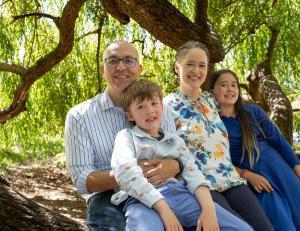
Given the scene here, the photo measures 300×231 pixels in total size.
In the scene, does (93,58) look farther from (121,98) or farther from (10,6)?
(121,98)

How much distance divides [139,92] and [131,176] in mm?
375

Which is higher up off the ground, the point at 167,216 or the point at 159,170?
the point at 159,170

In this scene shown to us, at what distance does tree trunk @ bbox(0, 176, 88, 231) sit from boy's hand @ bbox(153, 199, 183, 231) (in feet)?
1.44

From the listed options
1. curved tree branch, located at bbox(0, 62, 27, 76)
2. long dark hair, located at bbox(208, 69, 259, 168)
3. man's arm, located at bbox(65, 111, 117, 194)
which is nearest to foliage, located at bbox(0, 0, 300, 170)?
curved tree branch, located at bbox(0, 62, 27, 76)

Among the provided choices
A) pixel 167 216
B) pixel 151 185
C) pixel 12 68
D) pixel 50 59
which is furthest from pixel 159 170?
pixel 12 68

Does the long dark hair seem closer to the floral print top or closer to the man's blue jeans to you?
the floral print top

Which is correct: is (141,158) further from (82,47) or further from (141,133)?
(82,47)

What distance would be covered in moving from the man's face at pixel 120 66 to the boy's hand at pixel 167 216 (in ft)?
2.22

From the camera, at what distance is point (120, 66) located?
231 cm

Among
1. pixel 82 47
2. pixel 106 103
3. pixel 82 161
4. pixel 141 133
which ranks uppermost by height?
pixel 82 47

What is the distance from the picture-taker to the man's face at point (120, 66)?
2316 millimetres

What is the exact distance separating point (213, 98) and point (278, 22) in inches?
125

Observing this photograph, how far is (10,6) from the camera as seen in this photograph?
19.6ft

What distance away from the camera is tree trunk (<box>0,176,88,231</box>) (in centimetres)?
195
